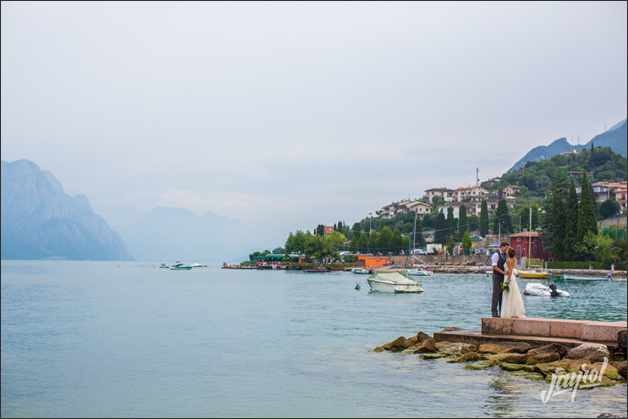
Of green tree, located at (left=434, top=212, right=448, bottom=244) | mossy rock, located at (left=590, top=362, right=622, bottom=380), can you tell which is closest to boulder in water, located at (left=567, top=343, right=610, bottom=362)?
mossy rock, located at (left=590, top=362, right=622, bottom=380)

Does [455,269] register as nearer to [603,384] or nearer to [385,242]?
[385,242]

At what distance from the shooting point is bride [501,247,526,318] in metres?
21.5

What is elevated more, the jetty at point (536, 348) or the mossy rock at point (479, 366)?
the jetty at point (536, 348)

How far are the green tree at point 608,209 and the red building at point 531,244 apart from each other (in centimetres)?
3434

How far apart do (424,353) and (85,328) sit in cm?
2093

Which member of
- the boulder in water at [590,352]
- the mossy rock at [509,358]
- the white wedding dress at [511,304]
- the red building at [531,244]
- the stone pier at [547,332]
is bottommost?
the mossy rock at [509,358]

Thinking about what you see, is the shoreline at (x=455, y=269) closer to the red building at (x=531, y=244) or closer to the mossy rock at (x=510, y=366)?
the red building at (x=531, y=244)

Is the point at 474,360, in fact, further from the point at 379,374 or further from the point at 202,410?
the point at 202,410

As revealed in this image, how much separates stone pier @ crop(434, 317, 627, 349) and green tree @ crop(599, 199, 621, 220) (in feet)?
547

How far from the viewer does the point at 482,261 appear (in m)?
162

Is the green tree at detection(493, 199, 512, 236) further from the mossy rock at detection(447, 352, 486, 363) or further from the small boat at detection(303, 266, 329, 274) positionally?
the mossy rock at detection(447, 352, 486, 363)

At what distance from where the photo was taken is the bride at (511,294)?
2148cm

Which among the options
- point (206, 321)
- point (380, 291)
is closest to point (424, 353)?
point (206, 321)

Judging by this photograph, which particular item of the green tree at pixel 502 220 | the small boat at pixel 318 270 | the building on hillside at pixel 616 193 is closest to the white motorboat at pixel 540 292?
the small boat at pixel 318 270
